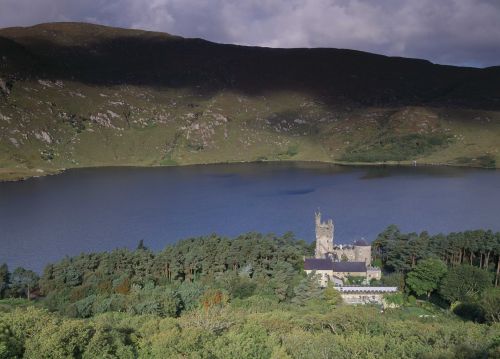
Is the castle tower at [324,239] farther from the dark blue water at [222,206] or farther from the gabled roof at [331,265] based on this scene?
the dark blue water at [222,206]

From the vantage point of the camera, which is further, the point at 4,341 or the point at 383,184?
the point at 383,184

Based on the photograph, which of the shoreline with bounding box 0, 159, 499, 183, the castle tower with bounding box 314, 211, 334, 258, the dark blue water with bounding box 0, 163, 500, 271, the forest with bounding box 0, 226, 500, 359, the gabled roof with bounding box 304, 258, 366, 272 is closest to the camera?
the forest with bounding box 0, 226, 500, 359

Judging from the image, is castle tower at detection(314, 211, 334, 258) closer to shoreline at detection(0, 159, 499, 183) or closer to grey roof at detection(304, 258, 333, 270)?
grey roof at detection(304, 258, 333, 270)

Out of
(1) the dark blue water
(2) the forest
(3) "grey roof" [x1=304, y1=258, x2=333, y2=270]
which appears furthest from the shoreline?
(3) "grey roof" [x1=304, y1=258, x2=333, y2=270]

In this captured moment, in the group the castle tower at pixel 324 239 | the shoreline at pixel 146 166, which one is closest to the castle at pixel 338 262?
the castle tower at pixel 324 239

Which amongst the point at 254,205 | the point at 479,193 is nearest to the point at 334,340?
the point at 254,205

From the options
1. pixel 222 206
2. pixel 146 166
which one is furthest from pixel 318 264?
pixel 146 166

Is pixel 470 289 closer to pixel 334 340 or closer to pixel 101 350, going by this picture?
pixel 334 340
